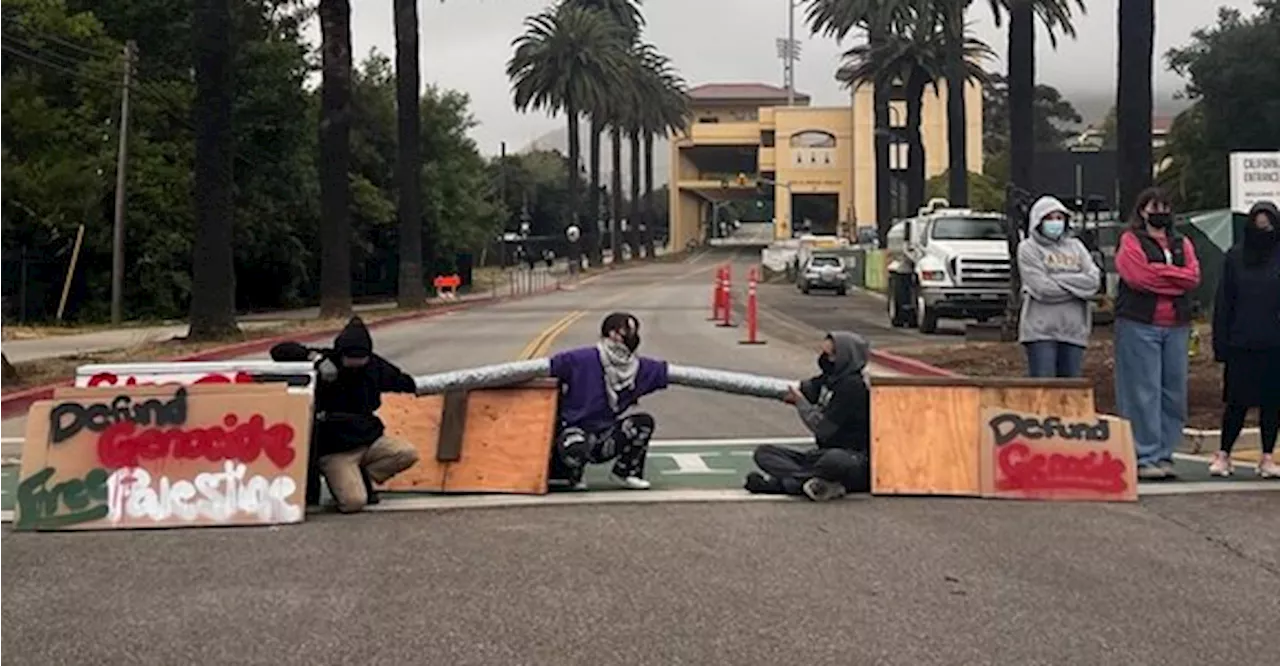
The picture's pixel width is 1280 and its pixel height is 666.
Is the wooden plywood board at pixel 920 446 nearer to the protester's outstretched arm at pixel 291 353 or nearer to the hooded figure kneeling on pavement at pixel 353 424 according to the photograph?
the hooded figure kneeling on pavement at pixel 353 424

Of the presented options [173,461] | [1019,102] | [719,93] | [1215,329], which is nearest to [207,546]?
[173,461]

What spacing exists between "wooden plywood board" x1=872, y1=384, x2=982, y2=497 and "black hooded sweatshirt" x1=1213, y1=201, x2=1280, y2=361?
181cm

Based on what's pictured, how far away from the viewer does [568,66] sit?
298 ft

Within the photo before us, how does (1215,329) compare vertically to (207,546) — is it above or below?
above

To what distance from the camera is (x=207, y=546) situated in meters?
8.79

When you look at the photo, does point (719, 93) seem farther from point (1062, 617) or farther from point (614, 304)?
point (1062, 617)

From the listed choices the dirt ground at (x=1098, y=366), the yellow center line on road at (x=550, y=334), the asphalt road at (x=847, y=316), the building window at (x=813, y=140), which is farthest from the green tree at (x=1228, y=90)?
the building window at (x=813, y=140)

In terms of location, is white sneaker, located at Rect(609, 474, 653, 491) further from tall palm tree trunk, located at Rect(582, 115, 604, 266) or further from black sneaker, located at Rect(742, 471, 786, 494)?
tall palm tree trunk, located at Rect(582, 115, 604, 266)

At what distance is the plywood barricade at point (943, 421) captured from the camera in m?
10.2

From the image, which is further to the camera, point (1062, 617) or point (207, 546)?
point (207, 546)

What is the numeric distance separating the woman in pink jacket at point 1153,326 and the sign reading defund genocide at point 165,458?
5.61 meters

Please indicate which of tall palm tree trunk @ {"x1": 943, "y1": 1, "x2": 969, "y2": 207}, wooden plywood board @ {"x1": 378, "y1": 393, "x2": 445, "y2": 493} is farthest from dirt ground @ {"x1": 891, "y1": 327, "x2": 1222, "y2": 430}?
tall palm tree trunk @ {"x1": 943, "y1": 1, "x2": 969, "y2": 207}

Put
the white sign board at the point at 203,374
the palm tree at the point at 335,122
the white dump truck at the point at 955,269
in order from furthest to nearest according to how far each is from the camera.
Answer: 1. the palm tree at the point at 335,122
2. the white dump truck at the point at 955,269
3. the white sign board at the point at 203,374

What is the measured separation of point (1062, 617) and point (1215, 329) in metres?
4.31
